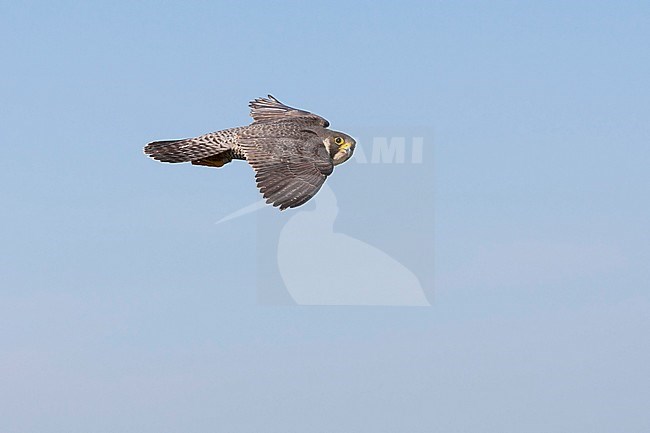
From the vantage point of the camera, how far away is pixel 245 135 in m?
30.1

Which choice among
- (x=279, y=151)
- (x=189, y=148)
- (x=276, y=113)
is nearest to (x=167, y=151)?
(x=189, y=148)

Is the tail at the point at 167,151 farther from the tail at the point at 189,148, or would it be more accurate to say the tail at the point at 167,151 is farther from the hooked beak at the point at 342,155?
the hooked beak at the point at 342,155

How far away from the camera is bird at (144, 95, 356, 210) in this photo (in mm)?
27672

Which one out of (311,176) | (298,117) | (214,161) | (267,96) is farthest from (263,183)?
(267,96)

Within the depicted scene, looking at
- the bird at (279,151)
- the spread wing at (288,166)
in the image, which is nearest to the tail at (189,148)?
the bird at (279,151)

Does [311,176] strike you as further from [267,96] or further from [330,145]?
[267,96]

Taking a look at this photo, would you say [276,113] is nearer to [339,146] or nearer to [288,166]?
[339,146]

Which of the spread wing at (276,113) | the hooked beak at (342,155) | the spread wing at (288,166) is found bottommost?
the spread wing at (288,166)

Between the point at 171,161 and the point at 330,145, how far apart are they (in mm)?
3930

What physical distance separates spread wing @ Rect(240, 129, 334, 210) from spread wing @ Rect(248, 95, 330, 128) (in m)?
2.58

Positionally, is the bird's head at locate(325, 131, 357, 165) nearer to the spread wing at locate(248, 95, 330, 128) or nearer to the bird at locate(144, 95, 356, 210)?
the bird at locate(144, 95, 356, 210)

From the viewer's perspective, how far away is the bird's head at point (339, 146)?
3172cm

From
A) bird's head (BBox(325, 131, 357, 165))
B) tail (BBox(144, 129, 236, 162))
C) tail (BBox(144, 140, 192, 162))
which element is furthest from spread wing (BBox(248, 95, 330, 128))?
tail (BBox(144, 140, 192, 162))

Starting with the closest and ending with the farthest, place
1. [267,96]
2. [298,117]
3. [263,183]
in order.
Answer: [263,183] → [298,117] → [267,96]
